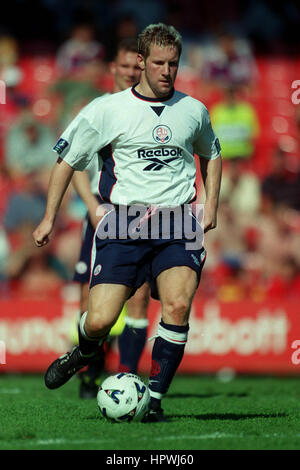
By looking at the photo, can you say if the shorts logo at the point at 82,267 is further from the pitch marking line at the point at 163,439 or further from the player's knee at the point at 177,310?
the pitch marking line at the point at 163,439

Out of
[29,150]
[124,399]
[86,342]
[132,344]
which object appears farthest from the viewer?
[29,150]

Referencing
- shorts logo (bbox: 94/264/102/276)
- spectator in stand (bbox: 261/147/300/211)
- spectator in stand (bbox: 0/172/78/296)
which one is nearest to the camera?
shorts logo (bbox: 94/264/102/276)

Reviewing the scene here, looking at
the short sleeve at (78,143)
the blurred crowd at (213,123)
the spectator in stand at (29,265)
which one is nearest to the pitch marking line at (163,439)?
the short sleeve at (78,143)

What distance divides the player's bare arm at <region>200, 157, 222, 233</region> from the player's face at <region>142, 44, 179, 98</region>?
0.67m

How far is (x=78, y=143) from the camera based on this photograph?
5984mm

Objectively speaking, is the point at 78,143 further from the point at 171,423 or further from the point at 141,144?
the point at 171,423

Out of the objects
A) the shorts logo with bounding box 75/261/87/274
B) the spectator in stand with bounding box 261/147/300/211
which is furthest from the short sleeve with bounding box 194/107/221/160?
the spectator in stand with bounding box 261/147/300/211

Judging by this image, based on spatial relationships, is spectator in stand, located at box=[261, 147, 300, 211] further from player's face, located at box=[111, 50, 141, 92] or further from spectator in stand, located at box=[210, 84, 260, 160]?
player's face, located at box=[111, 50, 141, 92]

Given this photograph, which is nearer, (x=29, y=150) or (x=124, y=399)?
(x=124, y=399)

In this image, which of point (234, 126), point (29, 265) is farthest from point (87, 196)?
point (234, 126)

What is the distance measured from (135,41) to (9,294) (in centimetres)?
505

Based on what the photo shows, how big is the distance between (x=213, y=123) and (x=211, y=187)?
348 inches

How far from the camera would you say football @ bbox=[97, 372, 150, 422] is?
5.59 metres
